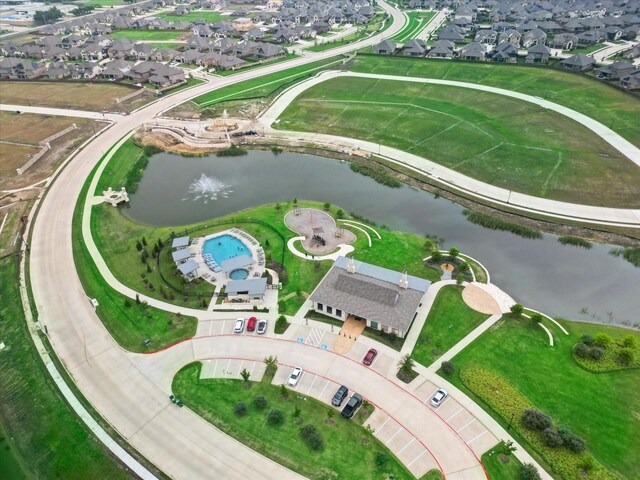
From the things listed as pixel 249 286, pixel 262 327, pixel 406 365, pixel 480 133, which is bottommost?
pixel 262 327

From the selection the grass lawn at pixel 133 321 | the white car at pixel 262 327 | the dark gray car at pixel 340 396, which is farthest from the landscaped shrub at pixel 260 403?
the grass lawn at pixel 133 321

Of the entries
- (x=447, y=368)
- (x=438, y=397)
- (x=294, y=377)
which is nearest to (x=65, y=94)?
(x=294, y=377)

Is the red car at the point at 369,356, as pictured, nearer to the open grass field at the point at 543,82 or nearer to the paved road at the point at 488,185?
the paved road at the point at 488,185

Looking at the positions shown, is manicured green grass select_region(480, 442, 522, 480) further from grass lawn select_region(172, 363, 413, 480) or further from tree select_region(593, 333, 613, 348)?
tree select_region(593, 333, 613, 348)

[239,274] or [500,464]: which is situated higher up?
[239,274]

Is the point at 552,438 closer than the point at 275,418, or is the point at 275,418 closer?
the point at 552,438

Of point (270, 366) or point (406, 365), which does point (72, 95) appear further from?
point (406, 365)
